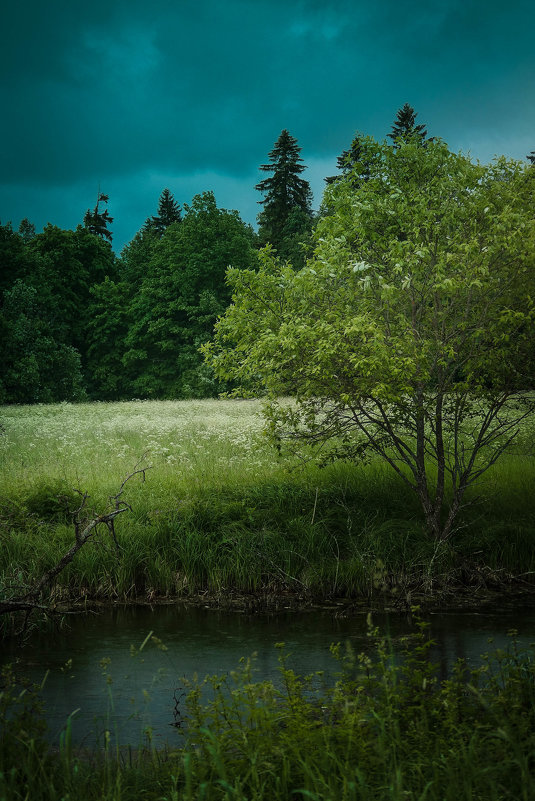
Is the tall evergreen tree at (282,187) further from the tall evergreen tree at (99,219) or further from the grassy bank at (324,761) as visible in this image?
the grassy bank at (324,761)

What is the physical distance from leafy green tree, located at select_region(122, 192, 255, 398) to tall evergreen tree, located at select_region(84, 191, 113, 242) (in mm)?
14093

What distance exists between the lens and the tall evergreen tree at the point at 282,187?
194 ft

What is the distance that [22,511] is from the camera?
13.0 m

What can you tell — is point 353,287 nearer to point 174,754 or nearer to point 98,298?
point 174,754

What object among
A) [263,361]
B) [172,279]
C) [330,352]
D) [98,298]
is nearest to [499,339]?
[330,352]

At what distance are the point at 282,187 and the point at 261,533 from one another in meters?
50.9

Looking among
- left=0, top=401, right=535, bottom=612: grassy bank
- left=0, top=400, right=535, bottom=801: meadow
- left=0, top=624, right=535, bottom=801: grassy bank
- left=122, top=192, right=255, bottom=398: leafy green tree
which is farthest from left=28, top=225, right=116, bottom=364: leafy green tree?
left=0, top=624, right=535, bottom=801: grassy bank

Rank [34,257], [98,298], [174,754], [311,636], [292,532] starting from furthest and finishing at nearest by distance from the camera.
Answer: [98,298] → [34,257] → [292,532] → [311,636] → [174,754]

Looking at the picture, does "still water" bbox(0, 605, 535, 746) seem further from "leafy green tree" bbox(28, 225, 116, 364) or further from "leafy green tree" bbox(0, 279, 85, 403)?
"leafy green tree" bbox(28, 225, 116, 364)

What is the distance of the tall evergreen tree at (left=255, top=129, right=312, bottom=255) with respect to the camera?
59.2 m

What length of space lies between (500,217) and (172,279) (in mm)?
41811

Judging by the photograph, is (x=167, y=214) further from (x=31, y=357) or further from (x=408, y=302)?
(x=408, y=302)

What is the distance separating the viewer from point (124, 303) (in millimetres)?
54719

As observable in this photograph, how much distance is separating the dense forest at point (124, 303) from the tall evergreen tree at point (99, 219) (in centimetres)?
693
